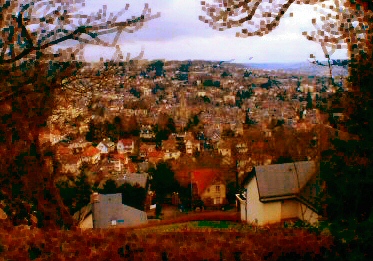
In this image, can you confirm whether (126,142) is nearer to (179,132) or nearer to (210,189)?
(179,132)

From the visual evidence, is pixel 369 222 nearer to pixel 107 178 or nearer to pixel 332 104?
pixel 332 104

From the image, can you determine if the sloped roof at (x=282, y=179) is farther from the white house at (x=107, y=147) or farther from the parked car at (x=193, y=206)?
the white house at (x=107, y=147)

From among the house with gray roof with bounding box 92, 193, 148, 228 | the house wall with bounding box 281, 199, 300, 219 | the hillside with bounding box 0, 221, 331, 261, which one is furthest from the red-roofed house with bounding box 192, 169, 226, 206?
the hillside with bounding box 0, 221, 331, 261

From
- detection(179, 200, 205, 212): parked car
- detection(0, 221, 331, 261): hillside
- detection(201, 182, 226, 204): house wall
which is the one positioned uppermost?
detection(0, 221, 331, 261): hillside

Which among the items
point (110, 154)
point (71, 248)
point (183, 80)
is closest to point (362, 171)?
point (71, 248)

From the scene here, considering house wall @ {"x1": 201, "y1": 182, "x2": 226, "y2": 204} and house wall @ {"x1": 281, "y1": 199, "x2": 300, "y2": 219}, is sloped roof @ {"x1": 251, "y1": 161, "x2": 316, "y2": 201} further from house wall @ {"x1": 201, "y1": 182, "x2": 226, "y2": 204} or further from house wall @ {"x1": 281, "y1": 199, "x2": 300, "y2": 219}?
house wall @ {"x1": 201, "y1": 182, "x2": 226, "y2": 204}

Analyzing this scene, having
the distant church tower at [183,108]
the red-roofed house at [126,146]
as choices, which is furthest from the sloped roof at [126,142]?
the distant church tower at [183,108]
